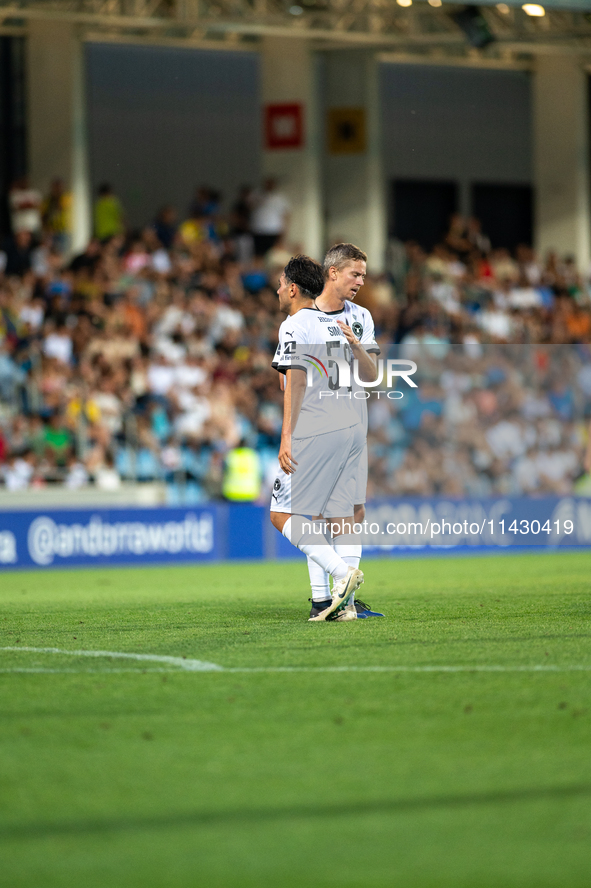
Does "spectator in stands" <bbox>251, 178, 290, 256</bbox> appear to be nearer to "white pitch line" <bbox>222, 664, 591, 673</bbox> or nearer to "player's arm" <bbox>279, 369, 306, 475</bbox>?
"player's arm" <bbox>279, 369, 306, 475</bbox>

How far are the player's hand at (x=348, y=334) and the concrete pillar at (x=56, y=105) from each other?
1734 cm

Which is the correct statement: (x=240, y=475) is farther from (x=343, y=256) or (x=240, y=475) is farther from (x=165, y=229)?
(x=343, y=256)

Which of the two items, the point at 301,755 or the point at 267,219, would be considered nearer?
the point at 301,755

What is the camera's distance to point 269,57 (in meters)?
27.8

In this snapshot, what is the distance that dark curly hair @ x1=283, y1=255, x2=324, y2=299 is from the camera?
8469 millimetres

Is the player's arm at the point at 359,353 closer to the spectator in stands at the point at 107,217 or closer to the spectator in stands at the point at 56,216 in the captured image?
the spectator in stands at the point at 56,216

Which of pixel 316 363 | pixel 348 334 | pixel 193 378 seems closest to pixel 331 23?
pixel 193 378

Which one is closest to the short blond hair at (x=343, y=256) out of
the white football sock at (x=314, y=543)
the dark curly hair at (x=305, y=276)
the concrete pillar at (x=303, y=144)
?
the dark curly hair at (x=305, y=276)

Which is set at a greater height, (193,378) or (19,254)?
(19,254)

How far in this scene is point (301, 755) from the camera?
4.73 meters

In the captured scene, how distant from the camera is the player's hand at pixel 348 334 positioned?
323 inches

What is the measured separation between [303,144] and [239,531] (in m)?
10.8

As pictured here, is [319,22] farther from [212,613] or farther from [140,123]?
[212,613]

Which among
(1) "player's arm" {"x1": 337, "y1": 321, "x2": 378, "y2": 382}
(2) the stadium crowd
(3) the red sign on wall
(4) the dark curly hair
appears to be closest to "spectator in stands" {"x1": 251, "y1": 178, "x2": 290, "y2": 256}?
(2) the stadium crowd
